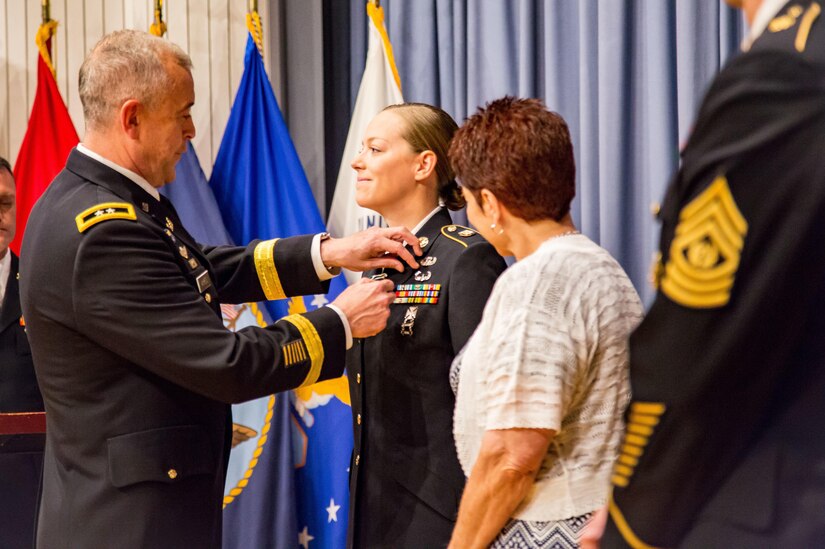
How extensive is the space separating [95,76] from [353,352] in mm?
876

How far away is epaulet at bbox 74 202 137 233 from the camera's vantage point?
182 centimetres

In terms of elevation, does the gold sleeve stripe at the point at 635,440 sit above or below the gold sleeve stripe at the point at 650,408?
below

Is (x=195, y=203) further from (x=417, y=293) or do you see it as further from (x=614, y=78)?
(x=614, y=78)

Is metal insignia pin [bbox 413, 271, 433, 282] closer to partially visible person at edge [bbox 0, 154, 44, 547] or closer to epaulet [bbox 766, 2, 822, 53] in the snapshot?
epaulet [bbox 766, 2, 822, 53]

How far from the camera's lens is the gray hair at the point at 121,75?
6.47ft

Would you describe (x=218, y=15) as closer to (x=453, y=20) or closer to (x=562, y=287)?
(x=453, y=20)

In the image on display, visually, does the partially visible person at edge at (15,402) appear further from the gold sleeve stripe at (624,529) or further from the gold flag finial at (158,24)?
the gold sleeve stripe at (624,529)

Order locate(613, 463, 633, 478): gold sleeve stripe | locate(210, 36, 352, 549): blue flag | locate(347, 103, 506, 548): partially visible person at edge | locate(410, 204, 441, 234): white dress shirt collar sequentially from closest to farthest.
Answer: locate(613, 463, 633, 478): gold sleeve stripe → locate(347, 103, 506, 548): partially visible person at edge → locate(410, 204, 441, 234): white dress shirt collar → locate(210, 36, 352, 549): blue flag

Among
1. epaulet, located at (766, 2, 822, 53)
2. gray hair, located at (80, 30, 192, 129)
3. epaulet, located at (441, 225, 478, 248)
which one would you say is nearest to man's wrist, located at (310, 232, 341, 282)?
→ epaulet, located at (441, 225, 478, 248)

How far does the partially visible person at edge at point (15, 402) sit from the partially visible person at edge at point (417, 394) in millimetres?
1315

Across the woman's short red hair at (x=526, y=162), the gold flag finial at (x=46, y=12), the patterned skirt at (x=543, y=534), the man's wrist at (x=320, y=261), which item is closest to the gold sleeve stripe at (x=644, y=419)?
the patterned skirt at (x=543, y=534)

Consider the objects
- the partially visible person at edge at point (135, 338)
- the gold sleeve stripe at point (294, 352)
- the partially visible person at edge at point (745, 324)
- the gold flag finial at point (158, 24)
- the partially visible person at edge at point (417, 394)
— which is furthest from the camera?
the gold flag finial at point (158, 24)

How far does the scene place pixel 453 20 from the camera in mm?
3264

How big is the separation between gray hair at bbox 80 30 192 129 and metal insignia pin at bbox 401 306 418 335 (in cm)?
73
